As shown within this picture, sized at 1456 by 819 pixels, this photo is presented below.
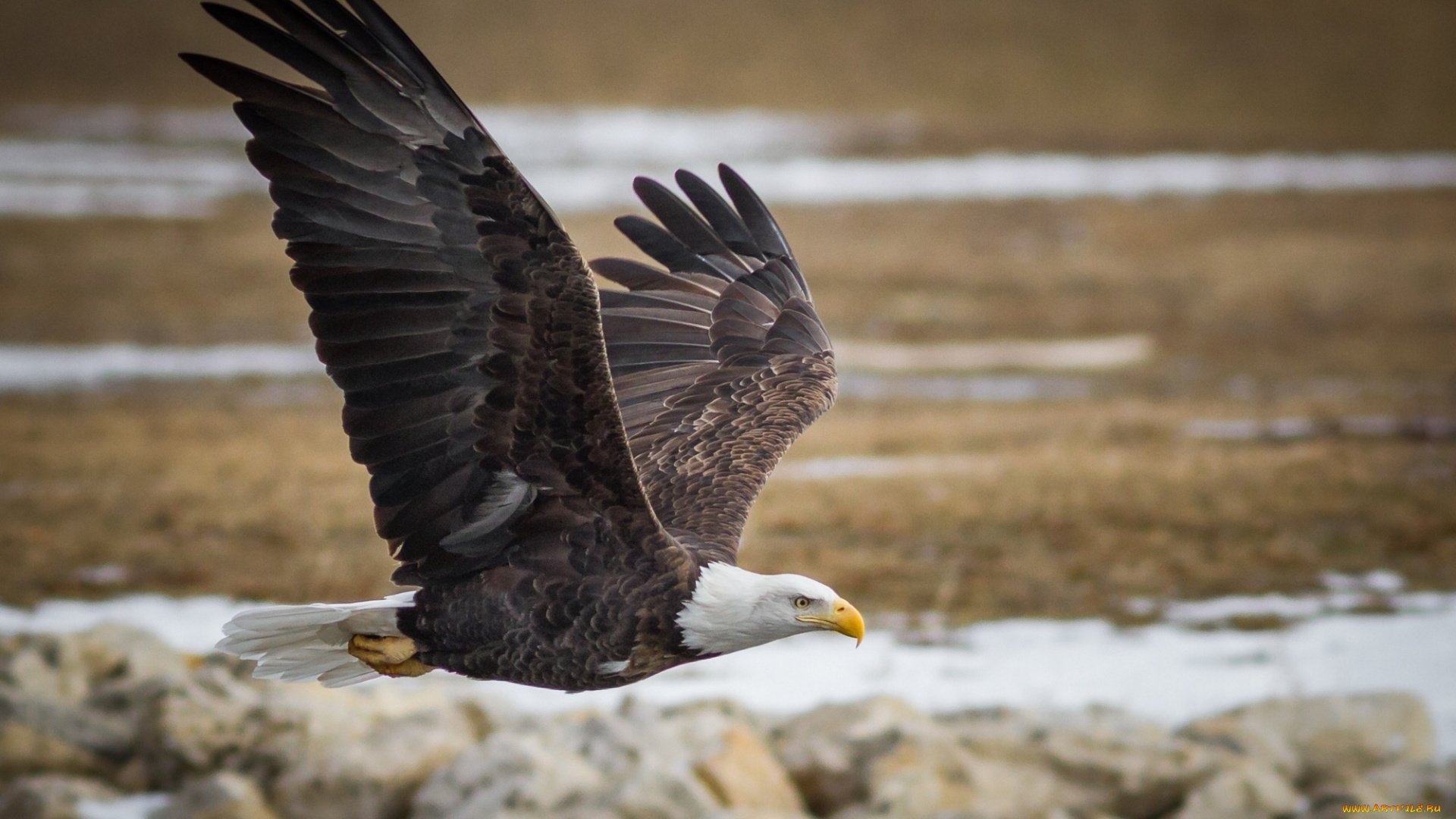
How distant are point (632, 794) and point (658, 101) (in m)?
29.9

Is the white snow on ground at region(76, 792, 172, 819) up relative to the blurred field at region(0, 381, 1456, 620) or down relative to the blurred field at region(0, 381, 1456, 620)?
down

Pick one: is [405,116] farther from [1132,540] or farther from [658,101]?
[658,101]

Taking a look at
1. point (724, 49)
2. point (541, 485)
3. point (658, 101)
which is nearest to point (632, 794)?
point (541, 485)

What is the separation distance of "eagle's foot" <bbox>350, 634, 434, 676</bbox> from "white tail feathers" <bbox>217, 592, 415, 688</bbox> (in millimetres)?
26

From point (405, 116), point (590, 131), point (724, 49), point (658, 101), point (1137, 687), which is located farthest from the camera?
point (724, 49)

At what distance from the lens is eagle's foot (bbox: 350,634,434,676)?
4.83 meters

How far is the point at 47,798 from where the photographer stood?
270 inches

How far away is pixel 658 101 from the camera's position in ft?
116

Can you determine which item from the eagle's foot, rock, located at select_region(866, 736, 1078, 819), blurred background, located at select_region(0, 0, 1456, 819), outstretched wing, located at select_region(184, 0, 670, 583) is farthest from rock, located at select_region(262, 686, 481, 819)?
outstretched wing, located at select_region(184, 0, 670, 583)

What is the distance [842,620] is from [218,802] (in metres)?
3.48

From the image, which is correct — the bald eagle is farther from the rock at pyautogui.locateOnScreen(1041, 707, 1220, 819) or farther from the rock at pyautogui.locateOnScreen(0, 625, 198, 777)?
the rock at pyautogui.locateOnScreen(0, 625, 198, 777)

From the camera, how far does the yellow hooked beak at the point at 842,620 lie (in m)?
4.47

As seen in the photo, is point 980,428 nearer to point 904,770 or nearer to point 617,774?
point 904,770

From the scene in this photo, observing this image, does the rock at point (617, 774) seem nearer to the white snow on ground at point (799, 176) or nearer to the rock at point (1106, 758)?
the rock at point (1106, 758)
